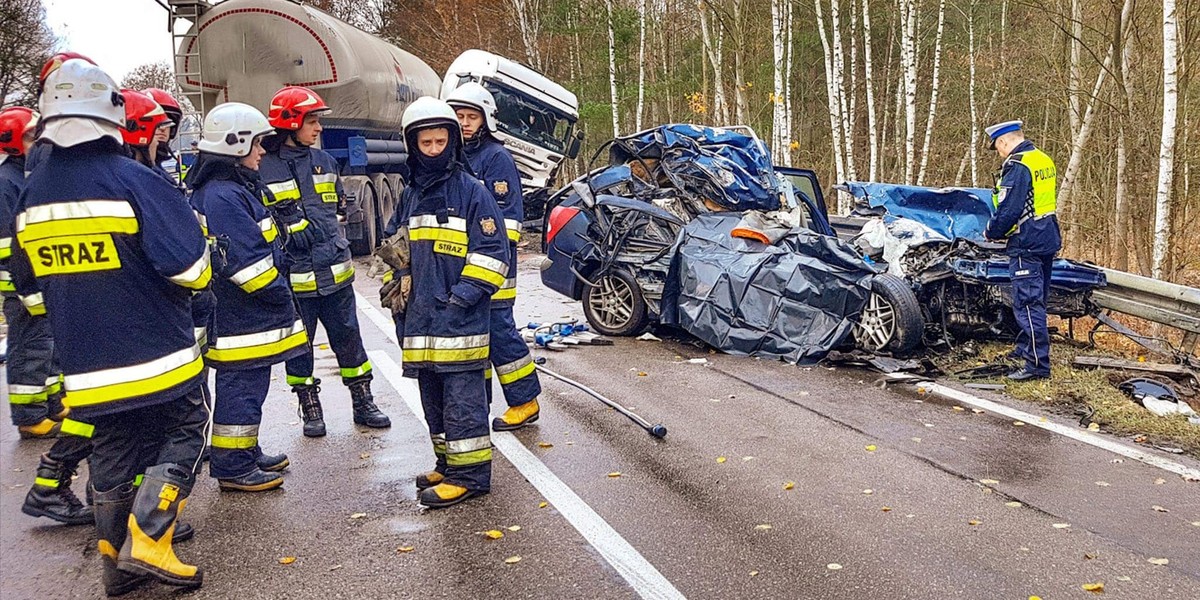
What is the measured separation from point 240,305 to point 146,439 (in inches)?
46.0

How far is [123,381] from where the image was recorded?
334 cm

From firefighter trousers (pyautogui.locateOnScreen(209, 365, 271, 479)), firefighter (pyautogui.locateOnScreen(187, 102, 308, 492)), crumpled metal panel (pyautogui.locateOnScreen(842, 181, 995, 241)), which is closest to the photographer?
firefighter (pyautogui.locateOnScreen(187, 102, 308, 492))

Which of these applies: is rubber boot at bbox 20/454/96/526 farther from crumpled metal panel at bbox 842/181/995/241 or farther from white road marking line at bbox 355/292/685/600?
crumpled metal panel at bbox 842/181/995/241

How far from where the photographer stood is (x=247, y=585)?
3.59 meters

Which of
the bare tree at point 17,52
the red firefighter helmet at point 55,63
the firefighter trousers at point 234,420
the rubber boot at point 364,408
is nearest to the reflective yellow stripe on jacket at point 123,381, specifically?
the red firefighter helmet at point 55,63

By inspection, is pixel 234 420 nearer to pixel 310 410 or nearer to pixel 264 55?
pixel 310 410

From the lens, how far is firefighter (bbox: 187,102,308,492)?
449 cm

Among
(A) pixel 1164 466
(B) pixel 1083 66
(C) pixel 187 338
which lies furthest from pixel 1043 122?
(C) pixel 187 338

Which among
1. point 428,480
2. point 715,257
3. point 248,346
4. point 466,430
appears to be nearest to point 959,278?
point 715,257

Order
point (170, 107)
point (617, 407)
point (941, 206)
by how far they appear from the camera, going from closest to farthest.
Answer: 1. point (170, 107)
2. point (617, 407)
3. point (941, 206)

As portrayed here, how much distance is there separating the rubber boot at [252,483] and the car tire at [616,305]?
413cm

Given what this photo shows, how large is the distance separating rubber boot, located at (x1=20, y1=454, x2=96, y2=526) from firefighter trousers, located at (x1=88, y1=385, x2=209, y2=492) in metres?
0.93

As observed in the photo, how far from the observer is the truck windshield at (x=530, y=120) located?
1673 cm

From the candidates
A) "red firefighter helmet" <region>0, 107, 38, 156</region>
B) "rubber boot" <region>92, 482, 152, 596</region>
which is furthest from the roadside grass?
"red firefighter helmet" <region>0, 107, 38, 156</region>
